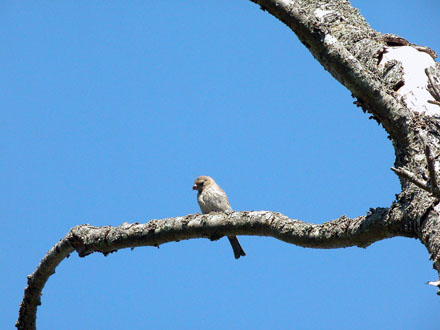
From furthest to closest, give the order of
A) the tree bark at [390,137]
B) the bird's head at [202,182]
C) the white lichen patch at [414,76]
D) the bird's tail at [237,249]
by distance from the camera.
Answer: the bird's head at [202,182] < the bird's tail at [237,249] < the white lichen patch at [414,76] < the tree bark at [390,137]

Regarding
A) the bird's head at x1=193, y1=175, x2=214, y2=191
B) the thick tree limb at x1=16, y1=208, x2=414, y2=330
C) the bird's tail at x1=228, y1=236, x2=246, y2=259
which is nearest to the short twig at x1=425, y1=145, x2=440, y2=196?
the thick tree limb at x1=16, y1=208, x2=414, y2=330

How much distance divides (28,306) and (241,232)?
233cm

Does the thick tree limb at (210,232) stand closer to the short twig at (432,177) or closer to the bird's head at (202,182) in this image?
the short twig at (432,177)

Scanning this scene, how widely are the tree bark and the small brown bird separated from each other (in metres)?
3.67

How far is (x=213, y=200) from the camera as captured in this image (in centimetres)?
835

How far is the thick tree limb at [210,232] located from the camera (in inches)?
137

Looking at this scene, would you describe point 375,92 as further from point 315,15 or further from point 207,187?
point 207,187

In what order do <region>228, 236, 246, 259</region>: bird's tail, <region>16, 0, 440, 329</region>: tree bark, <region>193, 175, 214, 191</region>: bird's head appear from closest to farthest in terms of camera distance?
<region>16, 0, 440, 329</region>: tree bark, <region>228, 236, 246, 259</region>: bird's tail, <region>193, 175, 214, 191</region>: bird's head

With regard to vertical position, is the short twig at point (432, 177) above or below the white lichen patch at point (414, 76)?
Answer: below

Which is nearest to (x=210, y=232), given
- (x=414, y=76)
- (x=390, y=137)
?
(x=390, y=137)

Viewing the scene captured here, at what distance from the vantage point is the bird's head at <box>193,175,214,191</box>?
8758mm

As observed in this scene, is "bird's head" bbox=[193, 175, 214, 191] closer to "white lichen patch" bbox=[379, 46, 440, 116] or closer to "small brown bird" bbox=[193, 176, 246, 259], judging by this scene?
"small brown bird" bbox=[193, 176, 246, 259]

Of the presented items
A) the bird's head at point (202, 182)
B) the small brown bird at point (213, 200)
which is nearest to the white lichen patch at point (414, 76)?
the small brown bird at point (213, 200)

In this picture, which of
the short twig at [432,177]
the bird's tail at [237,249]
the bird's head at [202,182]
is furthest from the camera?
the bird's head at [202,182]
